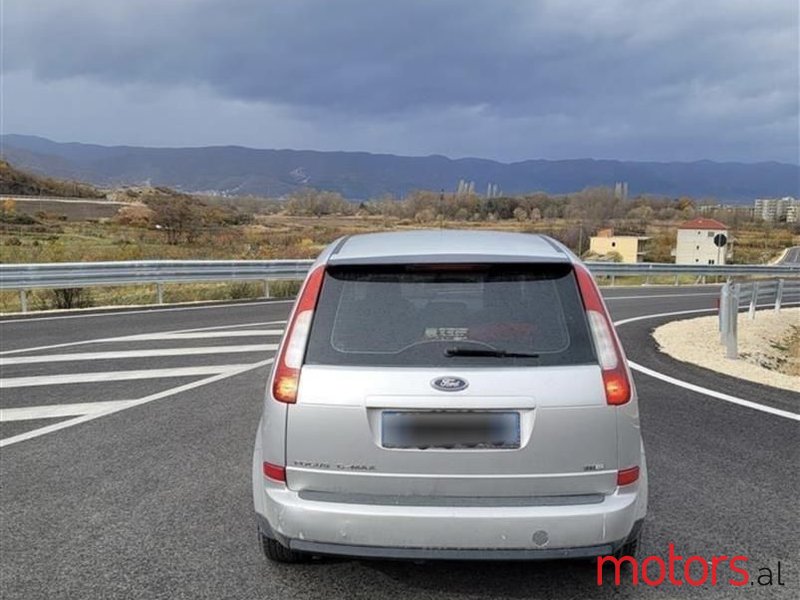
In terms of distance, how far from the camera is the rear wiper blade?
2904 millimetres

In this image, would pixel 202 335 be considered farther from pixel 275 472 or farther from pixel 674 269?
pixel 674 269

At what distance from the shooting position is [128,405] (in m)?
6.80

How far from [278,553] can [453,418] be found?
1.26 m

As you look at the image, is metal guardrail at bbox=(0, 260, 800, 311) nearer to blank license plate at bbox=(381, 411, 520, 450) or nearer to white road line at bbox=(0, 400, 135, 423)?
white road line at bbox=(0, 400, 135, 423)

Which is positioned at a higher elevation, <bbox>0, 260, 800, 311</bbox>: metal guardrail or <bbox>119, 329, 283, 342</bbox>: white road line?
<bbox>0, 260, 800, 311</bbox>: metal guardrail

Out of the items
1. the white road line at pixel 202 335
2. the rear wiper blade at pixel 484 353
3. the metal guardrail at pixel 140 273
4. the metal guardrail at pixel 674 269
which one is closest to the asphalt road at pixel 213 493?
the rear wiper blade at pixel 484 353

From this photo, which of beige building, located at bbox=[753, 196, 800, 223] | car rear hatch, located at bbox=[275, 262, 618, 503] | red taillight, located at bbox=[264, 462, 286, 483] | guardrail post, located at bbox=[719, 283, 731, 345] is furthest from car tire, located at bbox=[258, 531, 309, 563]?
beige building, located at bbox=[753, 196, 800, 223]

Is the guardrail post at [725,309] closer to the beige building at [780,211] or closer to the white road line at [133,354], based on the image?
the white road line at [133,354]

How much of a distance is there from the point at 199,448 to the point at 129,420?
1255 millimetres

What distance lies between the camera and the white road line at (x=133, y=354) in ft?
30.3

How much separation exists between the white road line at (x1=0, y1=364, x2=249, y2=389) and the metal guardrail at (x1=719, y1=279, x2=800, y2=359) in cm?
716

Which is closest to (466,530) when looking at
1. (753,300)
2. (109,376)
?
(109,376)

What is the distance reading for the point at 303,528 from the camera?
2855 millimetres

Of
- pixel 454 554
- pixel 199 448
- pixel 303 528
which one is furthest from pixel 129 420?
pixel 454 554
